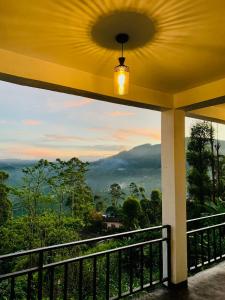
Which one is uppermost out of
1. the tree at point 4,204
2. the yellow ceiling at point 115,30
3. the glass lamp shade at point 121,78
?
the yellow ceiling at point 115,30

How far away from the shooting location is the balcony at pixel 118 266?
9.13 feet

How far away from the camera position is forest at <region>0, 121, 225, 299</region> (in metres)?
5.61

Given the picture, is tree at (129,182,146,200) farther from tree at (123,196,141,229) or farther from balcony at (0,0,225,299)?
balcony at (0,0,225,299)

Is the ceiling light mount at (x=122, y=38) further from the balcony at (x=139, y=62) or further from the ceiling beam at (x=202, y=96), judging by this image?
the ceiling beam at (x=202, y=96)

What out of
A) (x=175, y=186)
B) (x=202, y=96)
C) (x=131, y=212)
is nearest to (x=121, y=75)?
(x=202, y=96)

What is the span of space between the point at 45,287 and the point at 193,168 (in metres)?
4.46

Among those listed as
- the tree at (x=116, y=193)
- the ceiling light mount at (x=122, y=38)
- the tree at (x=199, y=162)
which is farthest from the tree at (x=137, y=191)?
the ceiling light mount at (x=122, y=38)

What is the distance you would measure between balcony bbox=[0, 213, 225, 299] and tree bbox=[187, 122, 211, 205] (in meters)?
0.97

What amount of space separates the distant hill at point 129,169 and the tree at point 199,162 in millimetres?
619

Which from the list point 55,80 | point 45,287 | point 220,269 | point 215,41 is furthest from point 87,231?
point 215,41

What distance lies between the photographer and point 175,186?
3.31 meters

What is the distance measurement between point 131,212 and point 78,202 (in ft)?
4.81

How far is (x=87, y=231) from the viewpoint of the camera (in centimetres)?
647

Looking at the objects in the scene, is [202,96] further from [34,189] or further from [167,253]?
[34,189]
